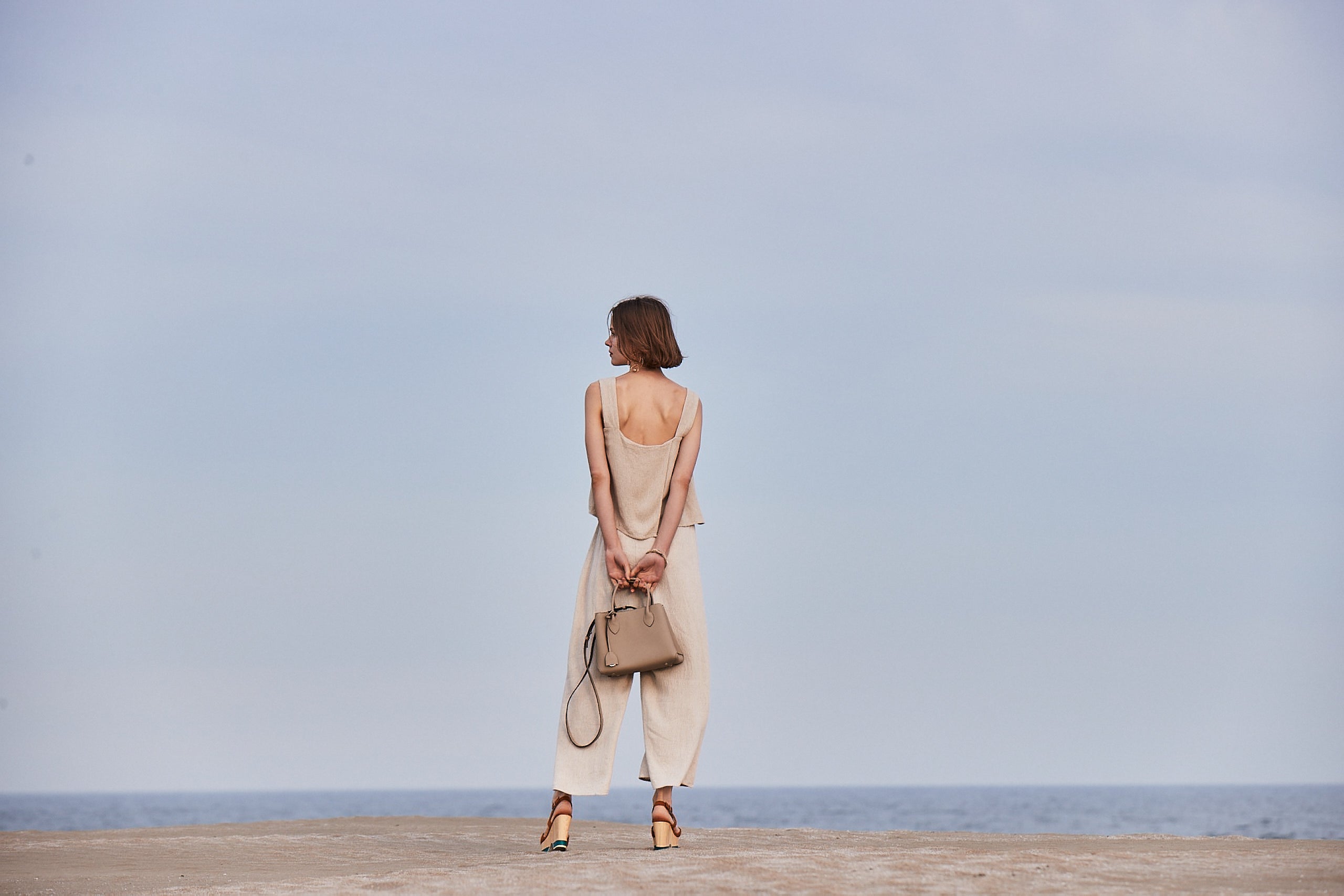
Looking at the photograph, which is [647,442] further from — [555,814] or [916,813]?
[916,813]

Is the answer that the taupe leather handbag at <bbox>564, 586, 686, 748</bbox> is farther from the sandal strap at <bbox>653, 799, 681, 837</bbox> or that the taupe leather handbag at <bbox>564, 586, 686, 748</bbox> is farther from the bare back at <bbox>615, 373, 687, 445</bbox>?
the bare back at <bbox>615, 373, 687, 445</bbox>

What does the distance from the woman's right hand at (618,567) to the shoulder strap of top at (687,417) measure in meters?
0.52

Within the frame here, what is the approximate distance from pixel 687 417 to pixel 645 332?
0.37 m

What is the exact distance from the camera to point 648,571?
16.6ft

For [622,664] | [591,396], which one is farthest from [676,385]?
[622,664]

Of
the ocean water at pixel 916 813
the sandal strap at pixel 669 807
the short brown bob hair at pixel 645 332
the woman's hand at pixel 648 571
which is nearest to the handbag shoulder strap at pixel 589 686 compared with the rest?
the woman's hand at pixel 648 571

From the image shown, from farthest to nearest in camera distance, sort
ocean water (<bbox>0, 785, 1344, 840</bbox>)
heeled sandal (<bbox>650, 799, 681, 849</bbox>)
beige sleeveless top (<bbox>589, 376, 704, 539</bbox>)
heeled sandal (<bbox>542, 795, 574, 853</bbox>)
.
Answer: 1. ocean water (<bbox>0, 785, 1344, 840</bbox>)
2. beige sleeveless top (<bbox>589, 376, 704, 539</bbox>)
3. heeled sandal (<bbox>542, 795, 574, 853</bbox>)
4. heeled sandal (<bbox>650, 799, 681, 849</bbox>)

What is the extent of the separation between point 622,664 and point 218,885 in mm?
1544

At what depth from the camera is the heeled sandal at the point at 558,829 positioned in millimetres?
4969

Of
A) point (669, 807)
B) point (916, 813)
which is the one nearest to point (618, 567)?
point (669, 807)

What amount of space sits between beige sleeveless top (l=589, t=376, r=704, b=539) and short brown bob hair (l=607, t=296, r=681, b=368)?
179 mm

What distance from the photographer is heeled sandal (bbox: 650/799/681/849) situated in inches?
191

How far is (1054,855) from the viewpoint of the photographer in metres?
4.08

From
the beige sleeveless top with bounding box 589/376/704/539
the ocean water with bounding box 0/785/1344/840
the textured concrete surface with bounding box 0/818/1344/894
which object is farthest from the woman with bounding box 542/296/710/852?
the ocean water with bounding box 0/785/1344/840
